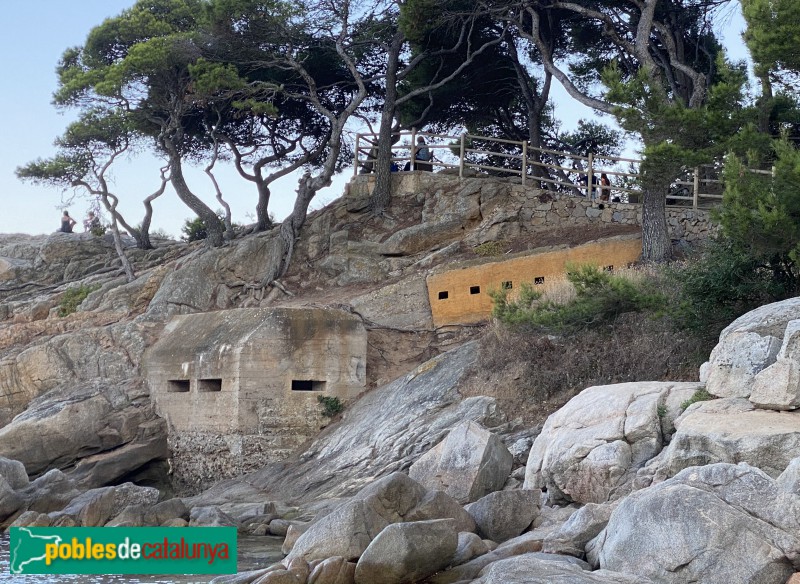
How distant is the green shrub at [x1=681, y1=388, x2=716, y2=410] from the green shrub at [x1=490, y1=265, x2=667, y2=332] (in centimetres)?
354

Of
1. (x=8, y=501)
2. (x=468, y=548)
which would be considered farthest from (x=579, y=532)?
(x=8, y=501)

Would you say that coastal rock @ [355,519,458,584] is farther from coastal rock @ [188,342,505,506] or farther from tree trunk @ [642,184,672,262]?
tree trunk @ [642,184,672,262]

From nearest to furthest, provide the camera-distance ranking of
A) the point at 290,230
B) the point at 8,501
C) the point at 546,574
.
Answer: the point at 546,574
the point at 8,501
the point at 290,230

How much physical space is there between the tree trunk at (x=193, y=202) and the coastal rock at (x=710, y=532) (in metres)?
20.6

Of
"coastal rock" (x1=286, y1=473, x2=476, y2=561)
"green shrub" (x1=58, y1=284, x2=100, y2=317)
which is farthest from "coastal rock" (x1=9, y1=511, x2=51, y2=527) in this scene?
"green shrub" (x1=58, y1=284, x2=100, y2=317)

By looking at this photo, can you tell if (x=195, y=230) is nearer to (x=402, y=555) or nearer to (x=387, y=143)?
(x=387, y=143)

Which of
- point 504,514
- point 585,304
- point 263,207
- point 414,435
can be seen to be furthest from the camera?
point 263,207

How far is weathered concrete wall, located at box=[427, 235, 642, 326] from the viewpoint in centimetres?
2247

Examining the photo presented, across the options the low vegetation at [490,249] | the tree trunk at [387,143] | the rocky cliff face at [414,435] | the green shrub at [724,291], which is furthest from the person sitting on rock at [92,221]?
the green shrub at [724,291]

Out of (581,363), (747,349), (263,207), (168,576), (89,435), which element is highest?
(263,207)

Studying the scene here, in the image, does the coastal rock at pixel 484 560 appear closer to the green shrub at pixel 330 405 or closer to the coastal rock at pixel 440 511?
the coastal rock at pixel 440 511

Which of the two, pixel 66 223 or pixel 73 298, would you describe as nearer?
pixel 73 298

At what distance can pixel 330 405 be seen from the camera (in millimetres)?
21234

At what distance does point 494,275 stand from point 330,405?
4534 millimetres
